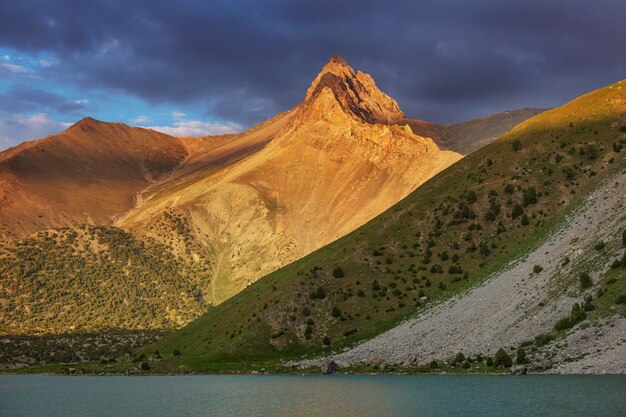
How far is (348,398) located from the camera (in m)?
50.3

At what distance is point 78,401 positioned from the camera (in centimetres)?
5766

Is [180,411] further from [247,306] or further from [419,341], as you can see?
[247,306]

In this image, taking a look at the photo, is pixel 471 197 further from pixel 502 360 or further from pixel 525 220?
pixel 502 360

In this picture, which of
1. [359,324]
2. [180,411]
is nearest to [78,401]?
[180,411]

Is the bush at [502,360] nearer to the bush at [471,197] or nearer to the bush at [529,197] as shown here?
the bush at [529,197]

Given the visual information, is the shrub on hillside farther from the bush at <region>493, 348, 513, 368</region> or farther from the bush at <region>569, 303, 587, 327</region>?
the bush at <region>569, 303, 587, 327</region>

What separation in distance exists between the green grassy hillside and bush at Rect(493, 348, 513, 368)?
28.6 m

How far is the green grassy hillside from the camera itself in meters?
93.9

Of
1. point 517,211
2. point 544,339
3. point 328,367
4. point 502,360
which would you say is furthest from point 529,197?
point 502,360

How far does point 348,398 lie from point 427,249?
5877 centimetres

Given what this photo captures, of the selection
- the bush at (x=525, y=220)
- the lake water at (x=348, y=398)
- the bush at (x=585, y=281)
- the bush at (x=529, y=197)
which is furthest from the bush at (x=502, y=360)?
the bush at (x=529, y=197)

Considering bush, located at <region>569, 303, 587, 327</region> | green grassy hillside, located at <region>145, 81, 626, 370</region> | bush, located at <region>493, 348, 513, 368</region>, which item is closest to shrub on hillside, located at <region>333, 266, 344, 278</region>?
green grassy hillside, located at <region>145, 81, 626, 370</region>

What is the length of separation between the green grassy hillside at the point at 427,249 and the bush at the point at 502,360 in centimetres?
2856

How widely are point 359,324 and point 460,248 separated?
23793 millimetres
